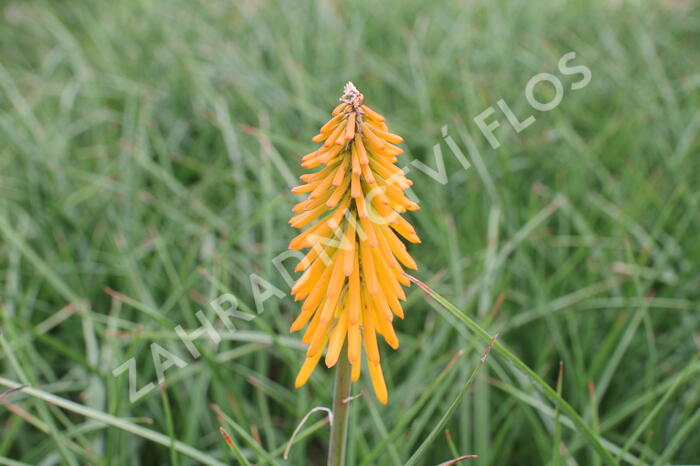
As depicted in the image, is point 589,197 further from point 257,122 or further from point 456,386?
point 257,122

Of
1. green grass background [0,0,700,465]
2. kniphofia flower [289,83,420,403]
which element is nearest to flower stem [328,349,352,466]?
kniphofia flower [289,83,420,403]

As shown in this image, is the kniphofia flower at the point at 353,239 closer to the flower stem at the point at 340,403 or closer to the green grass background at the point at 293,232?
the flower stem at the point at 340,403

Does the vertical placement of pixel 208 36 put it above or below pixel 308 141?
above

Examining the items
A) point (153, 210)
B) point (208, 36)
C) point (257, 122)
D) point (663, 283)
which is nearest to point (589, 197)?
point (663, 283)

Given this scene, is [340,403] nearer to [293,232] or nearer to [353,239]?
[353,239]

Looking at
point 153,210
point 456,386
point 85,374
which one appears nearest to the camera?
point 456,386

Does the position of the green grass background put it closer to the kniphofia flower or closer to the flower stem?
the flower stem

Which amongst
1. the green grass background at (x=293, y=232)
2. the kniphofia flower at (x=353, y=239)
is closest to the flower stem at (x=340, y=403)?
the kniphofia flower at (x=353, y=239)
